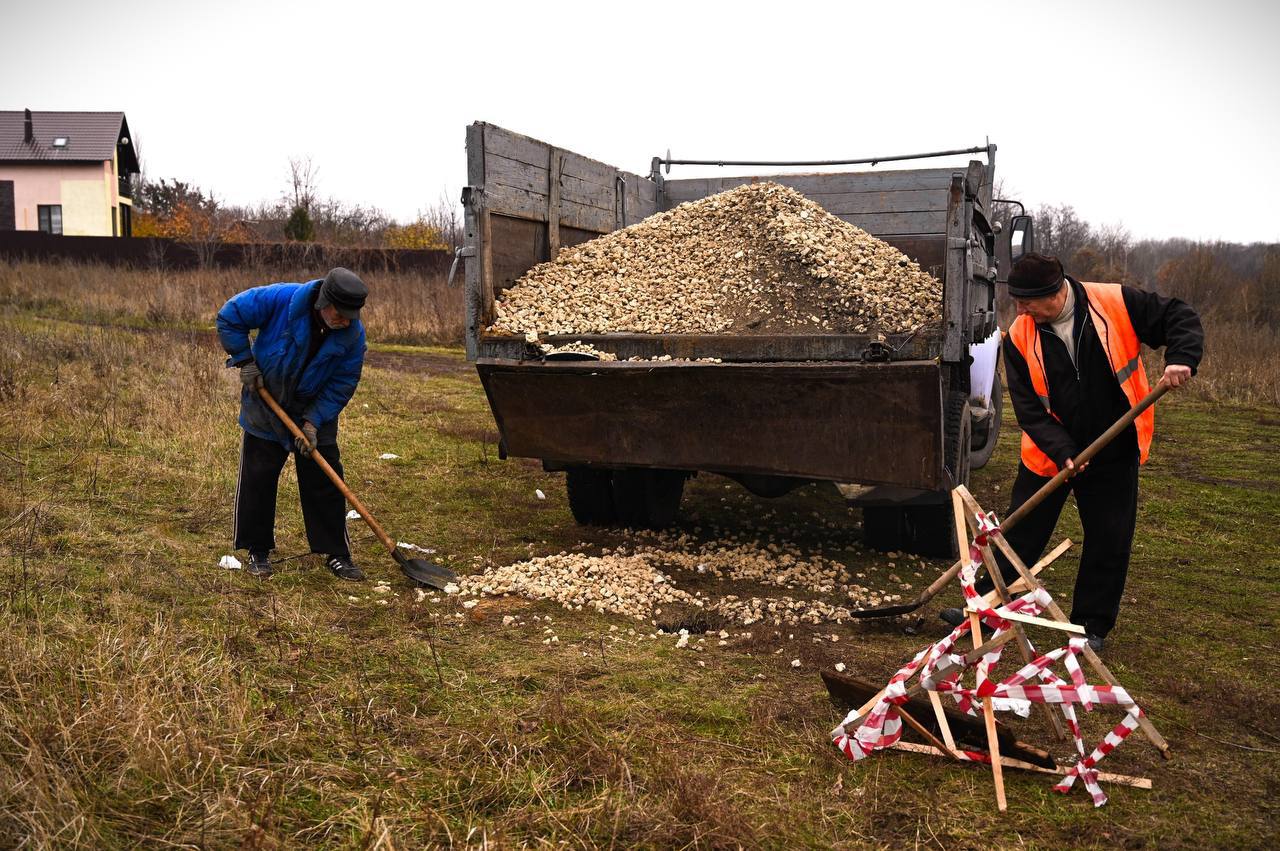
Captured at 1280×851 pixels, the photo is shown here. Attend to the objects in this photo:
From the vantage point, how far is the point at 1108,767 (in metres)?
3.26

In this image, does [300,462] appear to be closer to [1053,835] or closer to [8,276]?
[1053,835]

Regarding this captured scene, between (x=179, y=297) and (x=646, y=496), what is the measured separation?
13074 millimetres

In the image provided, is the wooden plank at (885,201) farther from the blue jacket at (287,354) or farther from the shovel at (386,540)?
the shovel at (386,540)

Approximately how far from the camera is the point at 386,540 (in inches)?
205

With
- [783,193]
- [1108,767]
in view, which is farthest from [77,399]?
[1108,767]

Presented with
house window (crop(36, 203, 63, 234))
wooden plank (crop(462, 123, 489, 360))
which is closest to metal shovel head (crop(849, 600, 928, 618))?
wooden plank (crop(462, 123, 489, 360))

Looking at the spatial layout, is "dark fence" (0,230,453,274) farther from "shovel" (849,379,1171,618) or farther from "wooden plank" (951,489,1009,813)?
"wooden plank" (951,489,1009,813)

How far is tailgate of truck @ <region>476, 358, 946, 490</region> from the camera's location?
462cm

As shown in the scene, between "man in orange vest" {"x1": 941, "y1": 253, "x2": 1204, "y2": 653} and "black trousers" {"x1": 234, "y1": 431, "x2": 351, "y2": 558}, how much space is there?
3.36 metres

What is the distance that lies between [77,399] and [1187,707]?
8.21 meters

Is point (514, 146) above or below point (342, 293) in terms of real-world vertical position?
above

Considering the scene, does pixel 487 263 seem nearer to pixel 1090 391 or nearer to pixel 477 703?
pixel 477 703

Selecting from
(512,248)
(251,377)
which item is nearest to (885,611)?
(512,248)

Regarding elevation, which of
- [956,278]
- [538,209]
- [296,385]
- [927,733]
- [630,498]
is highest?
[538,209]
